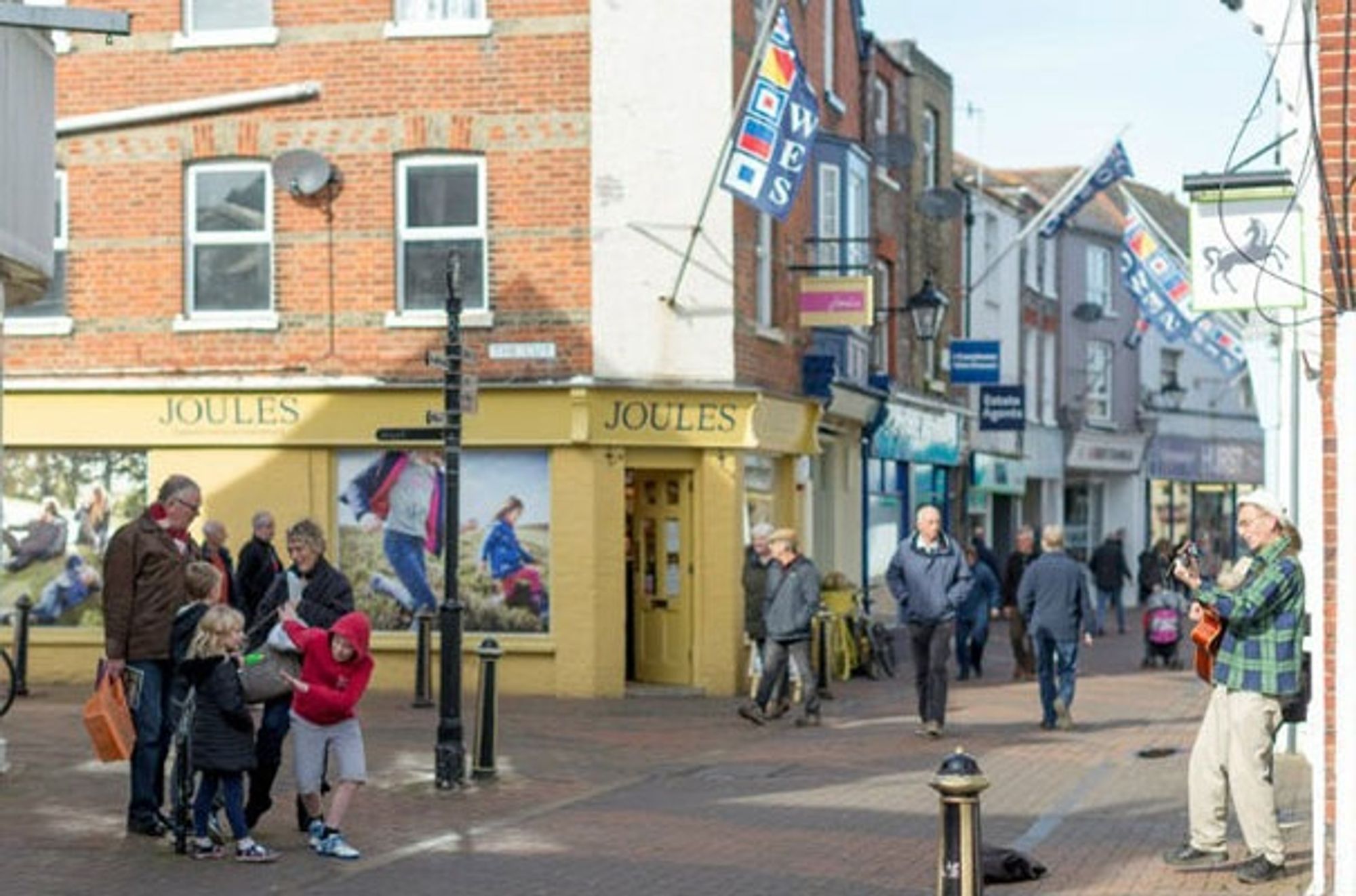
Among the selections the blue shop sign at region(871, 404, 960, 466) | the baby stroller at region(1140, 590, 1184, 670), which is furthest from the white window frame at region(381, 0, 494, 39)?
the baby stroller at region(1140, 590, 1184, 670)

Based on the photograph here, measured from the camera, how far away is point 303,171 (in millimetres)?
24188

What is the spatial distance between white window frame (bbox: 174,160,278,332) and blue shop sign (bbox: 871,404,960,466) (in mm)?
11159

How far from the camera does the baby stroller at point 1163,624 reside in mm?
29125

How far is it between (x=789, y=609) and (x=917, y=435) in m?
Result: 17.6

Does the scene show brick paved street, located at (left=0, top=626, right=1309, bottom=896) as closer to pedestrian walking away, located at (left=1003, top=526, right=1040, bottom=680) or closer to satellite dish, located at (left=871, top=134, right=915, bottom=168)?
pedestrian walking away, located at (left=1003, top=526, right=1040, bottom=680)

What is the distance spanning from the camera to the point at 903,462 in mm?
36812

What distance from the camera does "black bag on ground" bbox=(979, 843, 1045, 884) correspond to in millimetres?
11531

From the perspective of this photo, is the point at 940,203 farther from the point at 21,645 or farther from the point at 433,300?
the point at 21,645

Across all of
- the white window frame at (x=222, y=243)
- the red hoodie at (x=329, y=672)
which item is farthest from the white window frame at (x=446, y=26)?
the red hoodie at (x=329, y=672)

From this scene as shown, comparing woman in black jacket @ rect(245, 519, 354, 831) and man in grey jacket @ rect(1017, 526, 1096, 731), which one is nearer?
woman in black jacket @ rect(245, 519, 354, 831)

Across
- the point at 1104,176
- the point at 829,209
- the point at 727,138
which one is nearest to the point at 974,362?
the point at 1104,176

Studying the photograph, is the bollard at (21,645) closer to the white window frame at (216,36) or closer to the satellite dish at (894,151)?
the white window frame at (216,36)

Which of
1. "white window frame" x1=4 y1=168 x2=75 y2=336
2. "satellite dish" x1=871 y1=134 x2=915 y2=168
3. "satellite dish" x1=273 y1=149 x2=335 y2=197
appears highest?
"satellite dish" x1=871 y1=134 x2=915 y2=168

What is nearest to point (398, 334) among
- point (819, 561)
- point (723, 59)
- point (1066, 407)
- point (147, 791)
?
point (723, 59)
